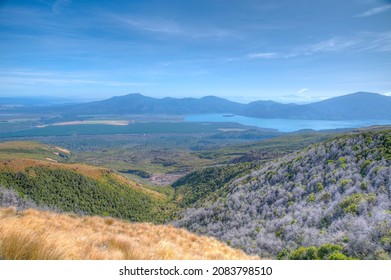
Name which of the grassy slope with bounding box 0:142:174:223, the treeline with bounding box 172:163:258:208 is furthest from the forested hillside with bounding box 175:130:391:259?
the treeline with bounding box 172:163:258:208

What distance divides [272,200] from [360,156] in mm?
6709

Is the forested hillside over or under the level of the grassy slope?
over

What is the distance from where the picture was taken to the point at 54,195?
117 ft

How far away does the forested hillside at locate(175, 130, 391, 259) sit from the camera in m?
8.45

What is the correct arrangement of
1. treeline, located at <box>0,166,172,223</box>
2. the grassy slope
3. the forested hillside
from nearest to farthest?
the forested hillside, treeline, located at <box>0,166,172,223</box>, the grassy slope

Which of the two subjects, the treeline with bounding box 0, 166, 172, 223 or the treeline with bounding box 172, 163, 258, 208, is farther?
the treeline with bounding box 172, 163, 258, 208

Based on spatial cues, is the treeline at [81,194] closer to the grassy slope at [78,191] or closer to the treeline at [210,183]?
the grassy slope at [78,191]

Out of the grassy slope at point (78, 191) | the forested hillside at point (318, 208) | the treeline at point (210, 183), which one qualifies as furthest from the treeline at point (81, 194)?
the forested hillside at point (318, 208)

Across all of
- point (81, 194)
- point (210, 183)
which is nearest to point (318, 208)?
point (81, 194)

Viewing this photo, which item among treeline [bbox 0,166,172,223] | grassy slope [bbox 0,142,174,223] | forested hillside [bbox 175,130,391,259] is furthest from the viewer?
→ grassy slope [bbox 0,142,174,223]

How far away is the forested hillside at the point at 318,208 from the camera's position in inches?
333

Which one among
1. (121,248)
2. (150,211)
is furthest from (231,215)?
(150,211)

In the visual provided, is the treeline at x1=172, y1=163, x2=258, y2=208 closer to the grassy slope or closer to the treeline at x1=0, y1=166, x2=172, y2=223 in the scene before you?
the grassy slope

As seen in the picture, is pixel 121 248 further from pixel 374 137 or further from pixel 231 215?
pixel 374 137
